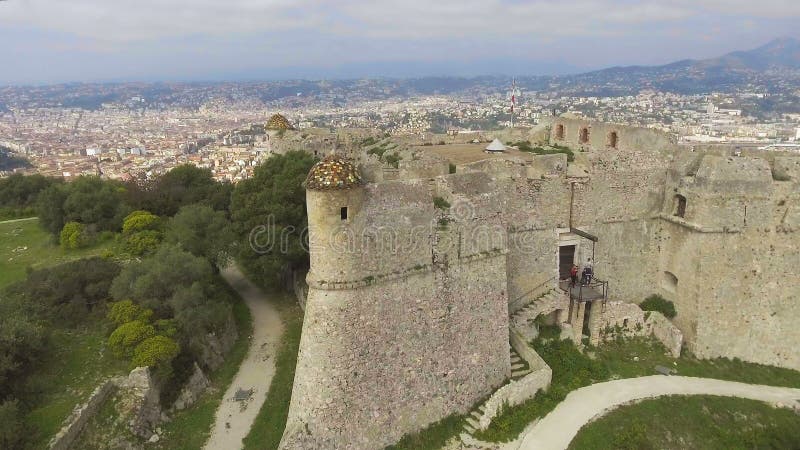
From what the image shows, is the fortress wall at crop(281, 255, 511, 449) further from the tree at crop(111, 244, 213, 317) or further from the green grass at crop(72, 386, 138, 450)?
the tree at crop(111, 244, 213, 317)

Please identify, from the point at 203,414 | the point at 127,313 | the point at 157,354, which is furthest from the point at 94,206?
the point at 203,414

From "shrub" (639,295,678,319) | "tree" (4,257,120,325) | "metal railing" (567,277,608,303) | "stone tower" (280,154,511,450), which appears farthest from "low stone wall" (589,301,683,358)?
"tree" (4,257,120,325)

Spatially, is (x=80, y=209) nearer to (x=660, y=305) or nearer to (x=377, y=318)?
(x=377, y=318)

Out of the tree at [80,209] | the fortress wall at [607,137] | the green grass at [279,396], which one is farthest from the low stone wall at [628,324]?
the tree at [80,209]

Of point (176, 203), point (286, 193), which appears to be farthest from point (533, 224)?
point (176, 203)

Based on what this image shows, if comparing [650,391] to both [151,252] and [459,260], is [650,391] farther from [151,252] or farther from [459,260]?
[151,252]

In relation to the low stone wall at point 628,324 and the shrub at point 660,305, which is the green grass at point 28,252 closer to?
the low stone wall at point 628,324
